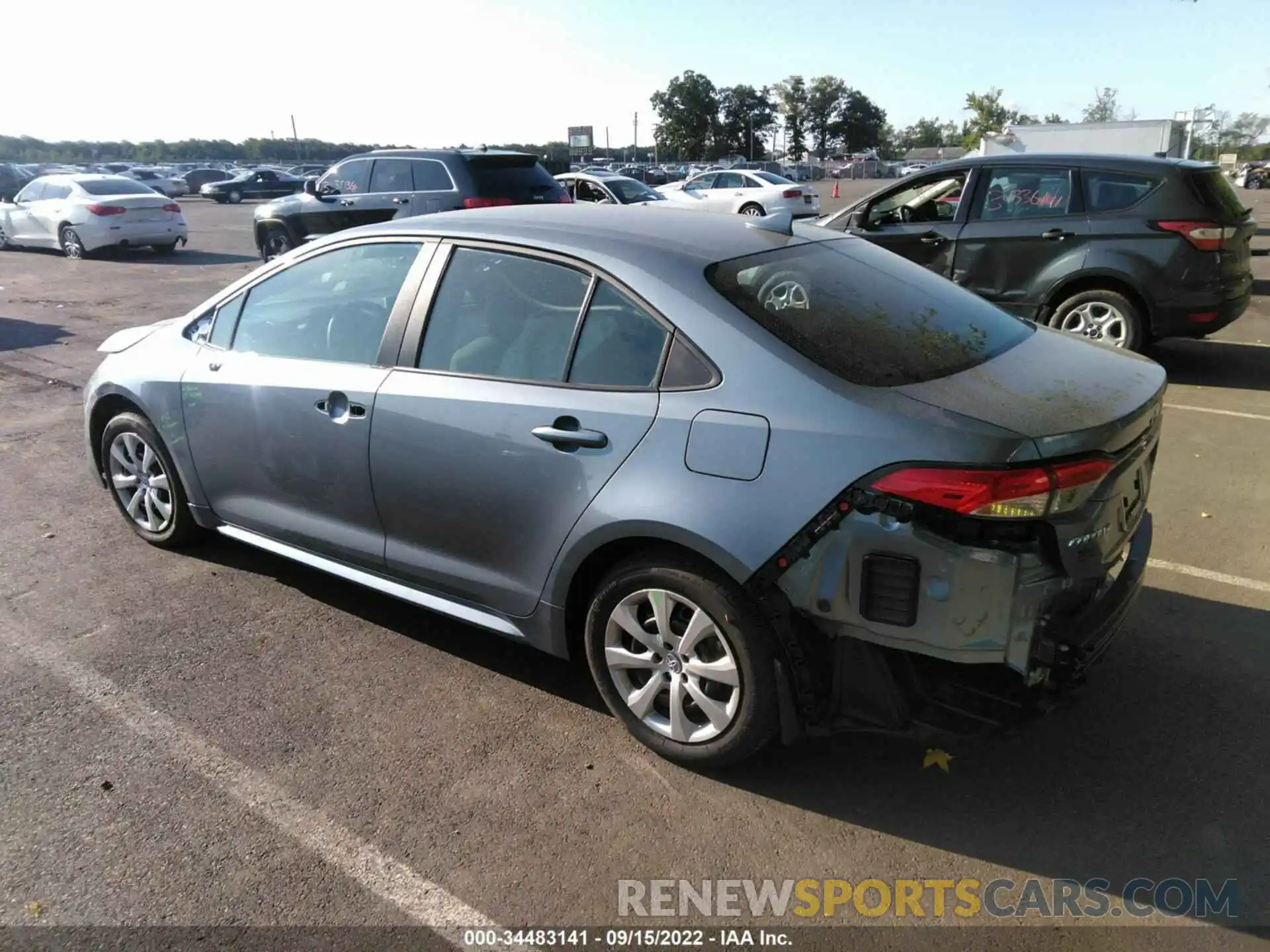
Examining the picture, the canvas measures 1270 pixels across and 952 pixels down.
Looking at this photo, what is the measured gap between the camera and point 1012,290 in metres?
7.96

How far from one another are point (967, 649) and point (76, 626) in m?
3.60

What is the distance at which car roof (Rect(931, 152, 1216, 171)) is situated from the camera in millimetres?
7426

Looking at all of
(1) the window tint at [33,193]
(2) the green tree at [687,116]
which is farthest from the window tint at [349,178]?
(2) the green tree at [687,116]

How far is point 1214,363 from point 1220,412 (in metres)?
1.94

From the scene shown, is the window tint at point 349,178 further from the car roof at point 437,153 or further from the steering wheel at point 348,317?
the steering wheel at point 348,317

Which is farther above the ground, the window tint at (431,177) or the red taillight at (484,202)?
the window tint at (431,177)

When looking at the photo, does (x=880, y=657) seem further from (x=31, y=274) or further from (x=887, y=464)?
(x=31, y=274)

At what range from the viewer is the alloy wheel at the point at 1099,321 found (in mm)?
7480

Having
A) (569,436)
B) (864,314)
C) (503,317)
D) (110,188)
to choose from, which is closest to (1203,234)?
(864,314)

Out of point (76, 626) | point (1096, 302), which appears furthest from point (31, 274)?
point (1096, 302)

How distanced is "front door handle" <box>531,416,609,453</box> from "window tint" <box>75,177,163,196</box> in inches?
735

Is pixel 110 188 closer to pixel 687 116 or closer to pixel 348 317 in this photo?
pixel 348 317

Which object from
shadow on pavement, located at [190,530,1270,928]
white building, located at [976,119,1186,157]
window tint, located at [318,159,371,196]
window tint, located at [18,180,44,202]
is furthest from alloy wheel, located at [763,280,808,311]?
white building, located at [976,119,1186,157]

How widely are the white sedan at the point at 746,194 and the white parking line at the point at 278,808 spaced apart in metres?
20.1
